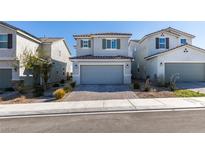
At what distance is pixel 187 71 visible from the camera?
21984 mm

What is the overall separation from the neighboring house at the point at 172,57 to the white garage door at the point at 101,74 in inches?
174

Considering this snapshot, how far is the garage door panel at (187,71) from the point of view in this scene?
71.0 feet

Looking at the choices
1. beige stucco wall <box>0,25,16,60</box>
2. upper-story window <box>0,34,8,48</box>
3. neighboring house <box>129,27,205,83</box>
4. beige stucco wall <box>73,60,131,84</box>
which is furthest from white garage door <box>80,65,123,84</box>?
upper-story window <box>0,34,8,48</box>

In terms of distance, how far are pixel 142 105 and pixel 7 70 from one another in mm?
14245

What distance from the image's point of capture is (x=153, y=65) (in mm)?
23156

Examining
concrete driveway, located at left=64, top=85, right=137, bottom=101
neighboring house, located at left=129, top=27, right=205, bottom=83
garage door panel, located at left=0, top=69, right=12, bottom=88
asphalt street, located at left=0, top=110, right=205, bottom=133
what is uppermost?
neighboring house, located at left=129, top=27, right=205, bottom=83

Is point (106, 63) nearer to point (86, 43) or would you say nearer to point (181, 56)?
point (86, 43)

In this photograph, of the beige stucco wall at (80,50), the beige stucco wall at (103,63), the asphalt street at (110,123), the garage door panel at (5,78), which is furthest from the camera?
the beige stucco wall at (80,50)

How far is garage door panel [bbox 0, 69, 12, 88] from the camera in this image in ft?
62.9

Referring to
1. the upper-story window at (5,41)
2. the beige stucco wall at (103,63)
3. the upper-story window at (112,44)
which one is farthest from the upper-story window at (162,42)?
the upper-story window at (5,41)

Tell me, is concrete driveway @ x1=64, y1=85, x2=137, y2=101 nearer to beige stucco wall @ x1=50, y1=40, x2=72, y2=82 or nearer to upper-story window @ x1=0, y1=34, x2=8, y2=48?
upper-story window @ x1=0, y1=34, x2=8, y2=48

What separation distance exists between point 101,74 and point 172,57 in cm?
792

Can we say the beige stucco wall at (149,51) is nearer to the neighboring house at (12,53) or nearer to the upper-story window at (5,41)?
the neighboring house at (12,53)
